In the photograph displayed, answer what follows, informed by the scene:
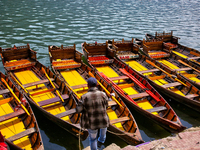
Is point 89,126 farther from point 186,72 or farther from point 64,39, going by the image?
point 64,39

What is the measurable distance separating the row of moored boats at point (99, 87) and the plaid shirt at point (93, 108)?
73 cm

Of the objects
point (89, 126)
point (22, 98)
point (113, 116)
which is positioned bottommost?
point (113, 116)

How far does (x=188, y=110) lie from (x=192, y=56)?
8.46 metres

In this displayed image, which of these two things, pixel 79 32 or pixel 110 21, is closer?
pixel 79 32

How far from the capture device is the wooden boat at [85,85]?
9.38m

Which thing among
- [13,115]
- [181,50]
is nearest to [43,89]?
[13,115]

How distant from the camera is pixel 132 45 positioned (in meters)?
19.7

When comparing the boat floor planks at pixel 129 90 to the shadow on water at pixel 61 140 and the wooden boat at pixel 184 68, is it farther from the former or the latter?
the wooden boat at pixel 184 68

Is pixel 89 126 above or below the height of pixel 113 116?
above

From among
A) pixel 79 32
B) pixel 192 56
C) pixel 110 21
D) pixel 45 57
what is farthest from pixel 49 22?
pixel 192 56

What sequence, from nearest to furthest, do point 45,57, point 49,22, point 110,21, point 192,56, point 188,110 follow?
point 188,110
point 192,56
point 45,57
point 49,22
point 110,21

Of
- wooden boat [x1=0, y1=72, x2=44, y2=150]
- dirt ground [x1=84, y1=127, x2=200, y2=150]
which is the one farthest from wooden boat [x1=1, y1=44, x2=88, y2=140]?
dirt ground [x1=84, y1=127, x2=200, y2=150]

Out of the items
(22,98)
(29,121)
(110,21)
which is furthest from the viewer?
(110,21)

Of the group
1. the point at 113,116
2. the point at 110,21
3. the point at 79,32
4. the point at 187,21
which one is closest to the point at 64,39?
the point at 79,32
